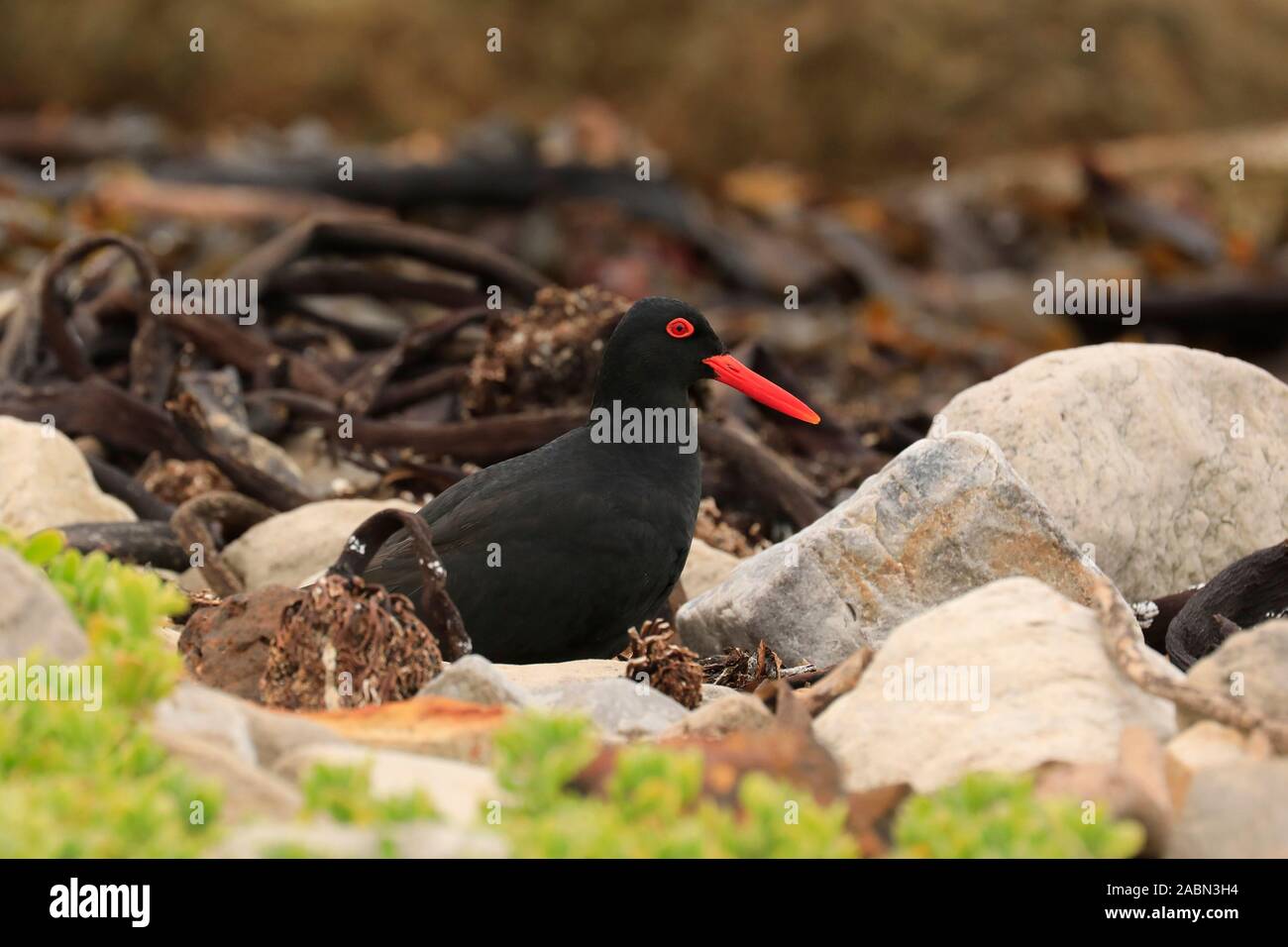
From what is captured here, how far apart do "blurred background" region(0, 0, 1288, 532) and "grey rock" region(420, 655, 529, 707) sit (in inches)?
122

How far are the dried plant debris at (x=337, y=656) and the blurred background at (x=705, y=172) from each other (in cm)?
293

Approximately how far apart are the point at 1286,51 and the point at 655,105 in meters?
7.87

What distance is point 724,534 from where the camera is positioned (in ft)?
20.9

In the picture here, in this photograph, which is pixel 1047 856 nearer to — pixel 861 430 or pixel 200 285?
pixel 861 430

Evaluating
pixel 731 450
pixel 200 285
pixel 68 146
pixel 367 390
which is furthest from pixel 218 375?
pixel 68 146

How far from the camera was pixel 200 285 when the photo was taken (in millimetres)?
8414

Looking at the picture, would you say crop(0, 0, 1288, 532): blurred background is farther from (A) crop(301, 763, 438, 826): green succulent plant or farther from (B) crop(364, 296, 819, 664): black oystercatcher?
(A) crop(301, 763, 438, 826): green succulent plant

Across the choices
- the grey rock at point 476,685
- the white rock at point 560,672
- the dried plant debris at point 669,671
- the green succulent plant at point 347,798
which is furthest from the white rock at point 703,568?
the green succulent plant at point 347,798

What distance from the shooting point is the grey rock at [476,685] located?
354cm

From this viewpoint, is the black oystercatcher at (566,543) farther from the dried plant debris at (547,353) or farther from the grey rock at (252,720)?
the dried plant debris at (547,353)

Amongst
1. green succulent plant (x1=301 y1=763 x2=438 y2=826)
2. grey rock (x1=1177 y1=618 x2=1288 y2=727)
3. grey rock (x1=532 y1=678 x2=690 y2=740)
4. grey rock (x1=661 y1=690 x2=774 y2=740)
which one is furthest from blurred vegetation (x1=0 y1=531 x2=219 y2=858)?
grey rock (x1=1177 y1=618 x2=1288 y2=727)

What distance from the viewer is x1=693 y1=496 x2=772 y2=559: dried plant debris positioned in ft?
20.7

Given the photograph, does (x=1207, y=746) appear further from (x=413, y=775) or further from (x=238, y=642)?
(x=238, y=642)

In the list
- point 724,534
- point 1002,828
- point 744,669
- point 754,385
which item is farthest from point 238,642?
point 724,534
